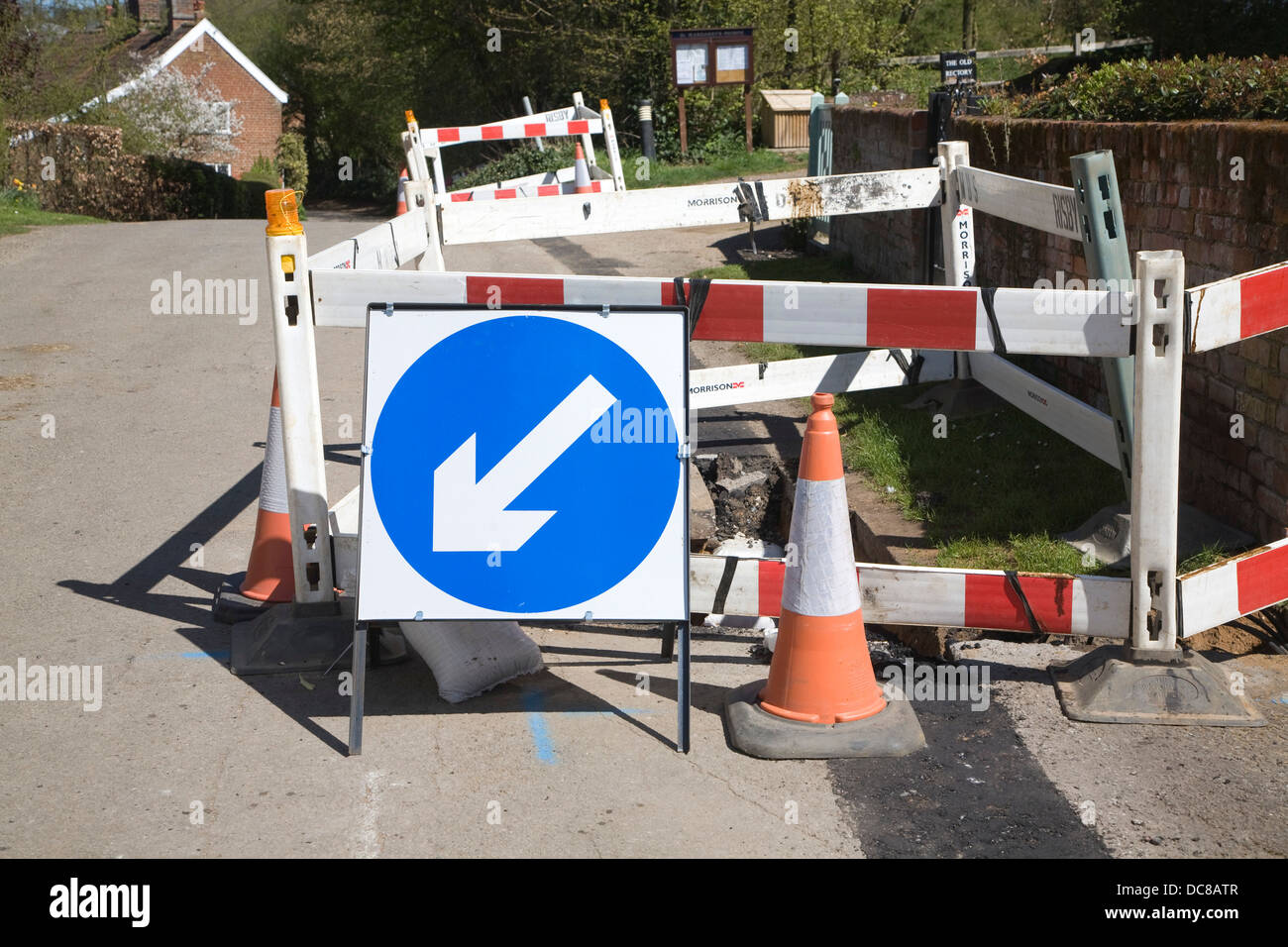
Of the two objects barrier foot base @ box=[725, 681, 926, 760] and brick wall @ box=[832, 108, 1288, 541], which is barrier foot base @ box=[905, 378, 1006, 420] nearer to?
brick wall @ box=[832, 108, 1288, 541]

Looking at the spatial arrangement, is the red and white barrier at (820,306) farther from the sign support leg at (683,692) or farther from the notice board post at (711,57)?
the notice board post at (711,57)

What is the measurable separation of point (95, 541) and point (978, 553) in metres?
4.07

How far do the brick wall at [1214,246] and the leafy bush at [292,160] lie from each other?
154ft

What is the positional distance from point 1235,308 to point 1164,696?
4.11ft

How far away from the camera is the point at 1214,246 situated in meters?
5.44

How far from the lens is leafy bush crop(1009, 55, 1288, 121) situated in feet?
19.4

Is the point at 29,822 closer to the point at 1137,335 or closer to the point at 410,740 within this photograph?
the point at 410,740

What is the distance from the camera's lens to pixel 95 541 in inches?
224

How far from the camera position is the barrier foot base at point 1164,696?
3.88 metres

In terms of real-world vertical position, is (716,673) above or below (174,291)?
below

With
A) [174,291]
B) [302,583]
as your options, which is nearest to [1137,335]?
[302,583]

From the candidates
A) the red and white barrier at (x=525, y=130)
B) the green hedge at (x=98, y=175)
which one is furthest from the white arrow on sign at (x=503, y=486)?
the green hedge at (x=98, y=175)

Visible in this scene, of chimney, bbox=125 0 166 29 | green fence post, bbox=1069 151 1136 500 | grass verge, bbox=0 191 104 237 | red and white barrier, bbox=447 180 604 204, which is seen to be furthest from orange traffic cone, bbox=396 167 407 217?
chimney, bbox=125 0 166 29

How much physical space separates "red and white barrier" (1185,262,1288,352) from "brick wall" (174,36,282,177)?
5229cm
